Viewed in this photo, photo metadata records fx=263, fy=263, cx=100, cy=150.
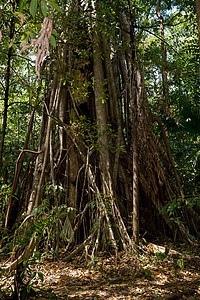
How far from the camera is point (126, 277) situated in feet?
8.50

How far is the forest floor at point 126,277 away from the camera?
7.25 ft

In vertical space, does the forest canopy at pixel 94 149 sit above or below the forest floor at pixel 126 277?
above

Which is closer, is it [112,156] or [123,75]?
[112,156]

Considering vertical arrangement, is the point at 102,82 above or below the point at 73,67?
below

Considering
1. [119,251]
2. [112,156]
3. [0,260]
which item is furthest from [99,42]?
[0,260]

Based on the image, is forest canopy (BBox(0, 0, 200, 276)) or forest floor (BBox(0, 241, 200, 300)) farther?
forest canopy (BBox(0, 0, 200, 276))

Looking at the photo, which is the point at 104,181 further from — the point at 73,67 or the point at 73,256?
the point at 73,67

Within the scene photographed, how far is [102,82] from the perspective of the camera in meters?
4.22

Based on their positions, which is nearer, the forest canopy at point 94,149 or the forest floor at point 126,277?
the forest floor at point 126,277

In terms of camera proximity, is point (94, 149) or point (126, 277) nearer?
point (126, 277)

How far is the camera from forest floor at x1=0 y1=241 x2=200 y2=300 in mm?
2210

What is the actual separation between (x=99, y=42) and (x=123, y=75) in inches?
29.2

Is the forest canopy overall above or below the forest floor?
above

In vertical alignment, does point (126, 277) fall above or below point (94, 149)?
below
